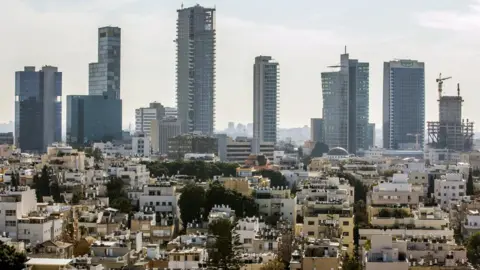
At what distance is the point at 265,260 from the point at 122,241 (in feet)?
17.9

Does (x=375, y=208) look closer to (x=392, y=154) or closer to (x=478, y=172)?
(x=478, y=172)

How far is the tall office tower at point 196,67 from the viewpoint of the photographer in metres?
179

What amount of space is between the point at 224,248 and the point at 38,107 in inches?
5236

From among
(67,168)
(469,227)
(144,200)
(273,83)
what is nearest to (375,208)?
(469,227)

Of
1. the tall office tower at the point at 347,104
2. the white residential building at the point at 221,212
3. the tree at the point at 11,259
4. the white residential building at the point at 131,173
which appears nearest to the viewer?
the tree at the point at 11,259

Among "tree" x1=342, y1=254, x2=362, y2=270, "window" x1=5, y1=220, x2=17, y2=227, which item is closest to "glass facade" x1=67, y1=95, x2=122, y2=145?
"window" x1=5, y1=220, x2=17, y2=227

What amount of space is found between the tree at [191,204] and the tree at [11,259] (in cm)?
1626

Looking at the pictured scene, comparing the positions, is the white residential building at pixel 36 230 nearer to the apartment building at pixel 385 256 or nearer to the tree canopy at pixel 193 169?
the apartment building at pixel 385 256

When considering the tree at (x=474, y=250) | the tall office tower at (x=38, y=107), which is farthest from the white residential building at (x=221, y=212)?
the tall office tower at (x=38, y=107)

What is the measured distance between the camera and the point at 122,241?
127ft

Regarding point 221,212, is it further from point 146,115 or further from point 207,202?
point 146,115

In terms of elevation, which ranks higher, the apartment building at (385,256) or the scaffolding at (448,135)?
the scaffolding at (448,135)

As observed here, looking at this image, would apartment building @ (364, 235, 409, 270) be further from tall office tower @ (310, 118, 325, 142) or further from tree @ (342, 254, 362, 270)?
tall office tower @ (310, 118, 325, 142)

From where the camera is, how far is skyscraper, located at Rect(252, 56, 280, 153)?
165 metres
